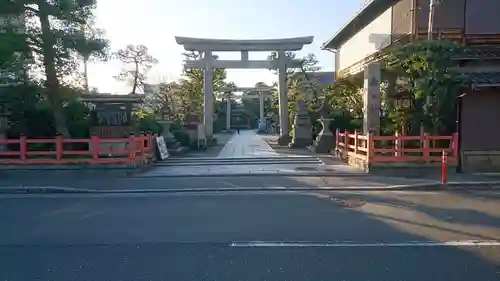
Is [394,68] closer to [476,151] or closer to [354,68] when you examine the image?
[476,151]

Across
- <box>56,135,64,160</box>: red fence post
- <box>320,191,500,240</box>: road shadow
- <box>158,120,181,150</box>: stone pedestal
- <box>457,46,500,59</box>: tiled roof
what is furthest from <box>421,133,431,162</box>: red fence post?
<box>158,120,181,150</box>: stone pedestal

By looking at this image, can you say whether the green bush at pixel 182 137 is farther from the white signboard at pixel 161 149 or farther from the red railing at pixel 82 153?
the red railing at pixel 82 153

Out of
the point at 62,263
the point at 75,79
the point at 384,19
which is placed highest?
the point at 384,19

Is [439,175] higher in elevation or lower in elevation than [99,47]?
lower

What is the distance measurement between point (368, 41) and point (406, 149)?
12243 mm

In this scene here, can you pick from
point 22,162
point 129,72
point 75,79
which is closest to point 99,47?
point 75,79

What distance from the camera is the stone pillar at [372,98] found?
50.9ft

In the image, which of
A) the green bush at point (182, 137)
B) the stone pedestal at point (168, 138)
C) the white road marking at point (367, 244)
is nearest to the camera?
the white road marking at point (367, 244)

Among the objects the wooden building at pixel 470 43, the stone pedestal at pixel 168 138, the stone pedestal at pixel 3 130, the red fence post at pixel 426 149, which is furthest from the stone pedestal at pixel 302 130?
the stone pedestal at pixel 3 130

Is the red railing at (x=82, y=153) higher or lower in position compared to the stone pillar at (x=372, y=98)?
lower

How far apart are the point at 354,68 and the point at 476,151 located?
9.81 m

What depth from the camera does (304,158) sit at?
60.0 feet

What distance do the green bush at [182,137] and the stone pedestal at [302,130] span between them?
659 centimetres

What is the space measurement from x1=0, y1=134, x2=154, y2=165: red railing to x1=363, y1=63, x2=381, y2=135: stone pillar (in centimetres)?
863
